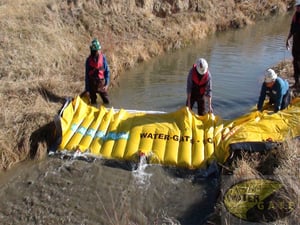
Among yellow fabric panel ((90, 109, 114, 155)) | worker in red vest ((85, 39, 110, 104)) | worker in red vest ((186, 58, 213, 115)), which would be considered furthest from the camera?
worker in red vest ((85, 39, 110, 104))

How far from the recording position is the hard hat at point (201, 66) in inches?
271

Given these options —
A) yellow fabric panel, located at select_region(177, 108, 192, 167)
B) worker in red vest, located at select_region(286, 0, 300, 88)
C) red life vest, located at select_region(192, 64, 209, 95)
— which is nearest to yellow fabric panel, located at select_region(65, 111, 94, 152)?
yellow fabric panel, located at select_region(177, 108, 192, 167)

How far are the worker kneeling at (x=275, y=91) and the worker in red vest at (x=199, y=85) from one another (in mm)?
906

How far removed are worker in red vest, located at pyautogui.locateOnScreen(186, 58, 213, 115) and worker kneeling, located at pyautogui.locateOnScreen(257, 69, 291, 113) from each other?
2.97ft

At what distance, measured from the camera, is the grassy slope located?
7.24 metres

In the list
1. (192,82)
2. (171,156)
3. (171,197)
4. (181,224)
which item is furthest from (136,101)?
(181,224)

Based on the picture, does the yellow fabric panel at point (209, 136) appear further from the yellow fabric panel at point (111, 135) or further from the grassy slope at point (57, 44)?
the grassy slope at point (57, 44)

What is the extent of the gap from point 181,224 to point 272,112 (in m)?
2.66

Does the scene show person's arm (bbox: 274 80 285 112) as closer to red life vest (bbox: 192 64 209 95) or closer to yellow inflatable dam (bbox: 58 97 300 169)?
yellow inflatable dam (bbox: 58 97 300 169)

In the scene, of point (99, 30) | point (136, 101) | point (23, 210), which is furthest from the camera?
point (99, 30)

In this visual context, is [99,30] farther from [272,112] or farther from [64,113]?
[272,112]

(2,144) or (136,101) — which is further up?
(2,144)

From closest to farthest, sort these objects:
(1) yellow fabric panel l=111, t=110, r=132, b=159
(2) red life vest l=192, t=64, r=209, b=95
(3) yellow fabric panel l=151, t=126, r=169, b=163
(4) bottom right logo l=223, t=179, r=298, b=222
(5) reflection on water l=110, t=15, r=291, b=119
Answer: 1. (4) bottom right logo l=223, t=179, r=298, b=222
2. (3) yellow fabric panel l=151, t=126, r=169, b=163
3. (1) yellow fabric panel l=111, t=110, r=132, b=159
4. (2) red life vest l=192, t=64, r=209, b=95
5. (5) reflection on water l=110, t=15, r=291, b=119

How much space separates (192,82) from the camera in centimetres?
721
